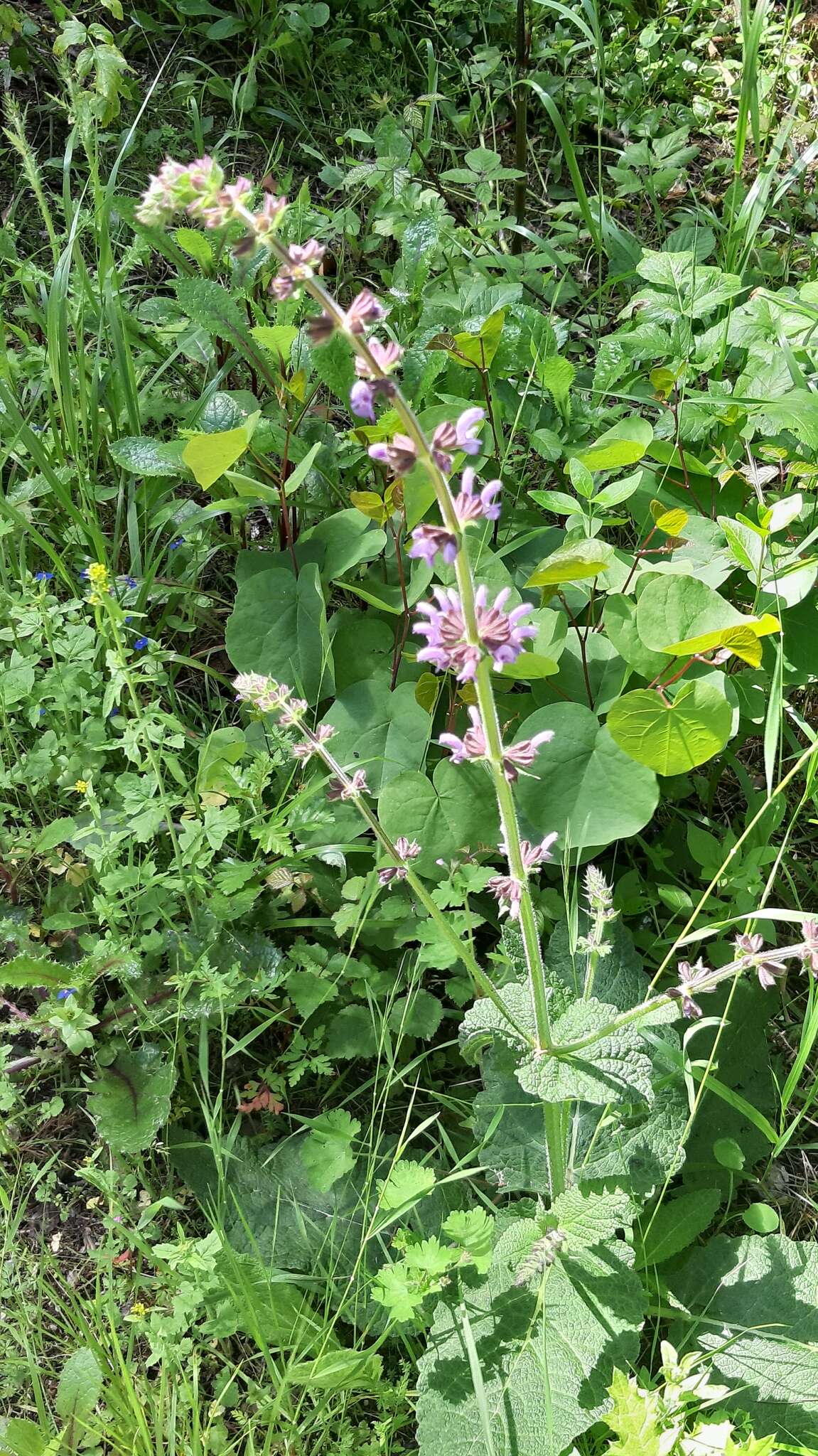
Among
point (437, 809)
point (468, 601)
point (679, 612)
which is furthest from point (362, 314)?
point (437, 809)

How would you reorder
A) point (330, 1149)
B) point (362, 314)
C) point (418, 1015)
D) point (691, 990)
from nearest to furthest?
point (362, 314) → point (691, 990) → point (330, 1149) → point (418, 1015)

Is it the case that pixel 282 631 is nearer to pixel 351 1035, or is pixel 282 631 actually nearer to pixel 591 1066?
pixel 351 1035

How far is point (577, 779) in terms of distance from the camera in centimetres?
187

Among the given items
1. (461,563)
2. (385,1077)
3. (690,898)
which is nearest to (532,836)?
(690,898)

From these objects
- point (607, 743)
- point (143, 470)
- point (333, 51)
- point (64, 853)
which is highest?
point (333, 51)

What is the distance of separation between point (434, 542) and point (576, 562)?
77cm

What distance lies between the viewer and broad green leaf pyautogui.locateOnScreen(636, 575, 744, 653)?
173 centimetres

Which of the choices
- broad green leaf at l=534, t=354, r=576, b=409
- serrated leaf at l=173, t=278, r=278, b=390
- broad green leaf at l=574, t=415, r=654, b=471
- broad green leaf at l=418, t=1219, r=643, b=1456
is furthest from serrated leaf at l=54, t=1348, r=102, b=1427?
broad green leaf at l=534, t=354, r=576, b=409

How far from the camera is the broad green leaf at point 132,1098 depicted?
1.84 m

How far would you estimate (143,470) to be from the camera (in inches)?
87.4

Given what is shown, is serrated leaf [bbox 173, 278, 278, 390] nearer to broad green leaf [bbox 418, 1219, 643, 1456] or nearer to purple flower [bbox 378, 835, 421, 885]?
purple flower [bbox 378, 835, 421, 885]

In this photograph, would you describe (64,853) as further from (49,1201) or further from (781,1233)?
(781,1233)

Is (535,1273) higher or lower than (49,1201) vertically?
higher

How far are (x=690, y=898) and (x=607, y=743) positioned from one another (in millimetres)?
419
